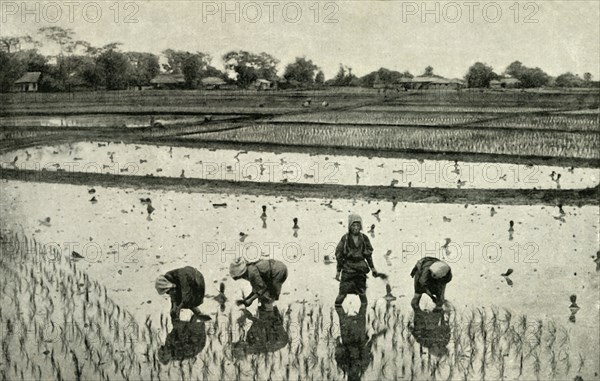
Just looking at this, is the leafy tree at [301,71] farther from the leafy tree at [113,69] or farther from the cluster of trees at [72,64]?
the leafy tree at [113,69]

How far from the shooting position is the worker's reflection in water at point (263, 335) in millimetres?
4496

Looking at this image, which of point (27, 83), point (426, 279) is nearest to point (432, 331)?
point (426, 279)

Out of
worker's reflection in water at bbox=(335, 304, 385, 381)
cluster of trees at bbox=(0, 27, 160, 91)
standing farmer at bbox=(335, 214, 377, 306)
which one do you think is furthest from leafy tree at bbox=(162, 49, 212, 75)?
worker's reflection in water at bbox=(335, 304, 385, 381)

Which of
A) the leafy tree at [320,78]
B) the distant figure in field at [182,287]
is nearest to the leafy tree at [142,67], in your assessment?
the leafy tree at [320,78]

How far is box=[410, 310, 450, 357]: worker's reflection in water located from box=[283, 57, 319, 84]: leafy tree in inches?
74.6

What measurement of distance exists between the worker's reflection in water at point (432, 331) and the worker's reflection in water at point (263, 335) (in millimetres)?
856

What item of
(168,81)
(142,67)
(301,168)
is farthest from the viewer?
(301,168)

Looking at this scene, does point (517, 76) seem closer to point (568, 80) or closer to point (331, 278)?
point (568, 80)

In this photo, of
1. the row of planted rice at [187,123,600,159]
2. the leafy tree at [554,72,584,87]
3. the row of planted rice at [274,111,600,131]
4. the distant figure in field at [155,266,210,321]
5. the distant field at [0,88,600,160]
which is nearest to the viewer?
the distant figure in field at [155,266,210,321]

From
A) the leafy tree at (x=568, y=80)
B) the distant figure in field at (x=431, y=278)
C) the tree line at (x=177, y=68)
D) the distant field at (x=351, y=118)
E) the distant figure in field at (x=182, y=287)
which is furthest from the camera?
the distant field at (x=351, y=118)

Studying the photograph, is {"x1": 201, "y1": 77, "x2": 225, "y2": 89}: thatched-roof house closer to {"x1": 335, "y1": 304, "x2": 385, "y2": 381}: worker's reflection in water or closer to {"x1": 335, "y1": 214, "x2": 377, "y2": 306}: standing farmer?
{"x1": 335, "y1": 214, "x2": 377, "y2": 306}: standing farmer

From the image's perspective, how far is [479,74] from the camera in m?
5.23

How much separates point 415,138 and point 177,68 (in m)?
1.99

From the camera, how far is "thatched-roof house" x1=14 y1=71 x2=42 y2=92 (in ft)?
17.4
